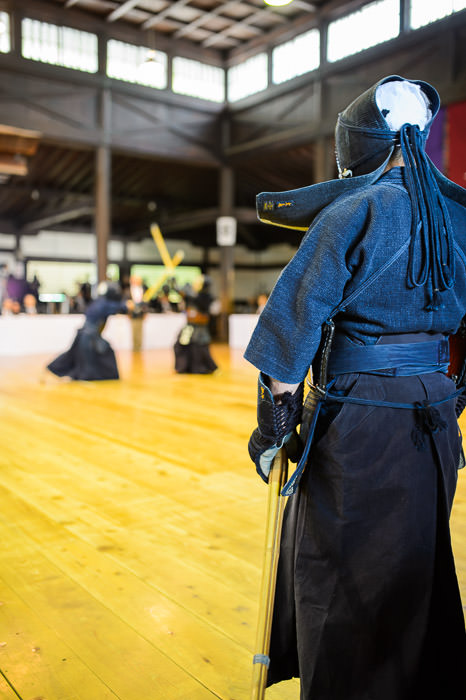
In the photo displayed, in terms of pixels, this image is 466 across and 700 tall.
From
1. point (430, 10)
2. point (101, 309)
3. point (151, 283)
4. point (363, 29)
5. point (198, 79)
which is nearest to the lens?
point (101, 309)

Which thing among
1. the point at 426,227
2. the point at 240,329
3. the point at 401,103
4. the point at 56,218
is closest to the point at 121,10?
the point at 56,218

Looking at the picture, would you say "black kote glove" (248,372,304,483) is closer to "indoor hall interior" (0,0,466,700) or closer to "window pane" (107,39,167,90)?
"indoor hall interior" (0,0,466,700)

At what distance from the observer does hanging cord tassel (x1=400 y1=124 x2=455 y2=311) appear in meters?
1.17

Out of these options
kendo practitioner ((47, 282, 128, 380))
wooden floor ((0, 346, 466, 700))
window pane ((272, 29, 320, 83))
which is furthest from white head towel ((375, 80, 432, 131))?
window pane ((272, 29, 320, 83))

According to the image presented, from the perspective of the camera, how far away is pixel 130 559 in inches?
85.1

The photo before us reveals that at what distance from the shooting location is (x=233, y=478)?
121 inches

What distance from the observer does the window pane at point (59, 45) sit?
962cm

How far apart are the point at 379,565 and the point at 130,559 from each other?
1221 mm

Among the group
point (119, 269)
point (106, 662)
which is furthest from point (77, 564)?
point (119, 269)

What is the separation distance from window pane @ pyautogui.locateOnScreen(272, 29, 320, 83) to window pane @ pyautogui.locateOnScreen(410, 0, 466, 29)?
1.94m

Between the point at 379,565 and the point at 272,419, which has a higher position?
the point at 272,419

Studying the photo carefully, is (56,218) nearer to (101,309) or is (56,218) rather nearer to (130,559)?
(101,309)

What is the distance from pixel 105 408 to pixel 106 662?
3.66 m

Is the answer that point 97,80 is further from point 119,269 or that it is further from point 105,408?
point 105,408
